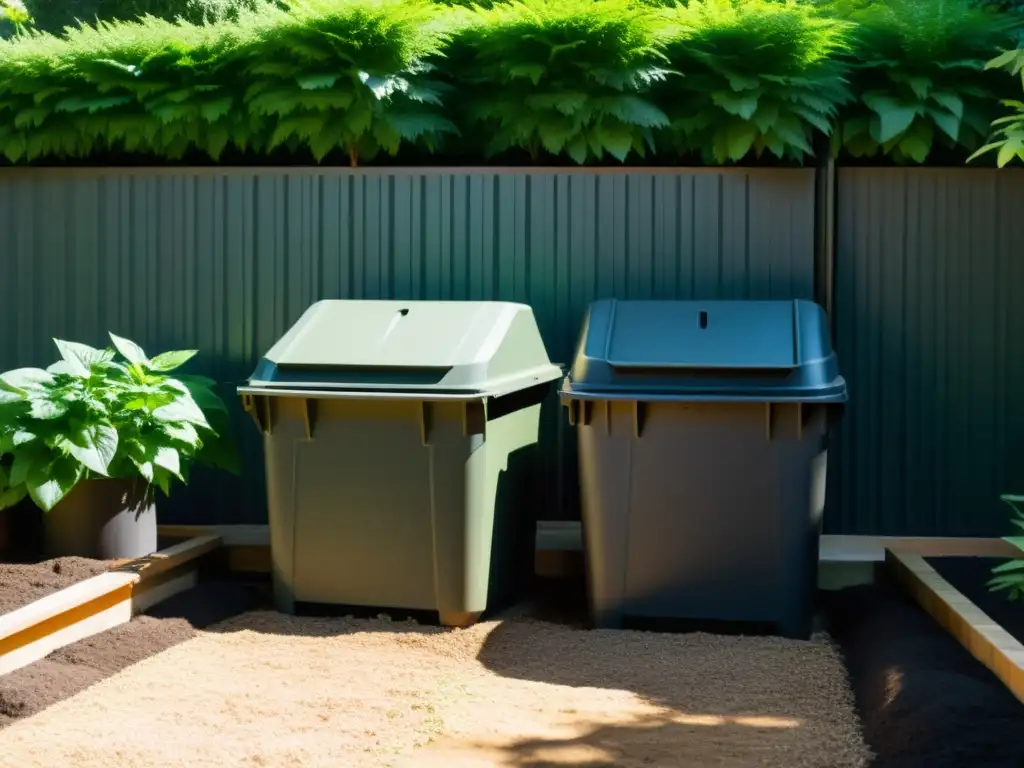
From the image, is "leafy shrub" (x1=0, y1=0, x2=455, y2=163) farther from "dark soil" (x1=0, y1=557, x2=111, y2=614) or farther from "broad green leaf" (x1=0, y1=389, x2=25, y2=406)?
"dark soil" (x1=0, y1=557, x2=111, y2=614)

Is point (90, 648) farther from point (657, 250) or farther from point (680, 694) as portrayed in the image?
point (657, 250)

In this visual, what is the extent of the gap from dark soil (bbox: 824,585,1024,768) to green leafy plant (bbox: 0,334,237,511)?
307 cm

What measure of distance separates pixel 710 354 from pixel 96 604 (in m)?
2.72

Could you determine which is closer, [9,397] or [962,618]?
[962,618]

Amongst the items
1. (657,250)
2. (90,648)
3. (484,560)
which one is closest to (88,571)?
(90,648)

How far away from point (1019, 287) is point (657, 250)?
186cm

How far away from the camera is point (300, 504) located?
17.2ft

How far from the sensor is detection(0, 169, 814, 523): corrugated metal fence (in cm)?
632

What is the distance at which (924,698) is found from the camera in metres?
3.80

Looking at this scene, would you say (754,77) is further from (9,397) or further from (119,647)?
(119,647)

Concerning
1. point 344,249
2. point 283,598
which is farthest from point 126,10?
point 283,598

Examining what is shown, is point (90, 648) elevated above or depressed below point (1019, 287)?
below

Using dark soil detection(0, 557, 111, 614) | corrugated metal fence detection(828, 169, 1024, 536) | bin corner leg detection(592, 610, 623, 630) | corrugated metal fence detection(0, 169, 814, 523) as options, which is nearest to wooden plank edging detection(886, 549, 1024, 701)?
corrugated metal fence detection(828, 169, 1024, 536)

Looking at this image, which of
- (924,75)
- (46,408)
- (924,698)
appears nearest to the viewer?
(924,698)
